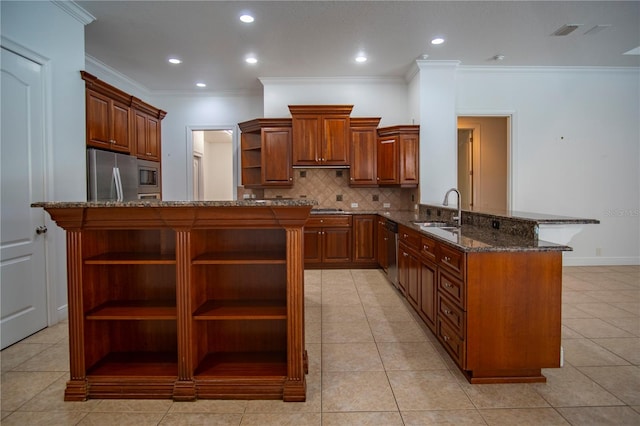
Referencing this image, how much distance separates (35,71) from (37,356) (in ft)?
7.59

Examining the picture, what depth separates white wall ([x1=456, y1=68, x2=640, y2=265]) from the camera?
5.50 meters

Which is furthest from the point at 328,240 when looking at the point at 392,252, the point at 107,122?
the point at 107,122

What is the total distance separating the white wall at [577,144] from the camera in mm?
5500

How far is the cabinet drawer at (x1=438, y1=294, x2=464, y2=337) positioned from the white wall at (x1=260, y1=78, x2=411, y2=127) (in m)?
3.83

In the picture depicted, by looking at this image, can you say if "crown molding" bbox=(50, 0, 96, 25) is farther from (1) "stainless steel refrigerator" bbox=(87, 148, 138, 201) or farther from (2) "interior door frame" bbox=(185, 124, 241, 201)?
(2) "interior door frame" bbox=(185, 124, 241, 201)

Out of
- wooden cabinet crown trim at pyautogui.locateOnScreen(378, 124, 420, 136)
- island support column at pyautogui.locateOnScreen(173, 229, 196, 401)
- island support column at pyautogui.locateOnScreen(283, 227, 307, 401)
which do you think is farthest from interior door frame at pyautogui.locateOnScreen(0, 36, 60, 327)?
wooden cabinet crown trim at pyautogui.locateOnScreen(378, 124, 420, 136)

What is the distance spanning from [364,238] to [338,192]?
943mm

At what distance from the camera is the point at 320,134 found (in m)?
5.50

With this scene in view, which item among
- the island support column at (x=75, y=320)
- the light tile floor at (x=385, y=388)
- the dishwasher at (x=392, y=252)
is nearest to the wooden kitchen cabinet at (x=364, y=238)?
the dishwasher at (x=392, y=252)

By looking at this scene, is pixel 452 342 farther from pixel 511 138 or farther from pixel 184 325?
pixel 511 138

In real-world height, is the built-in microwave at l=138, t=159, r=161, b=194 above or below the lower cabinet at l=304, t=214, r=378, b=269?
above

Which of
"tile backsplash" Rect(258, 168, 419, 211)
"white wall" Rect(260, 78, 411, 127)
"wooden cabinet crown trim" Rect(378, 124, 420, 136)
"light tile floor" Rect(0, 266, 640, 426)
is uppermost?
"white wall" Rect(260, 78, 411, 127)

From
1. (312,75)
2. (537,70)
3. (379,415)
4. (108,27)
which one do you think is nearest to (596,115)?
(537,70)

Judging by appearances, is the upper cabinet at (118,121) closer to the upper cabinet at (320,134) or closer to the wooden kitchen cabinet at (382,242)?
the upper cabinet at (320,134)
